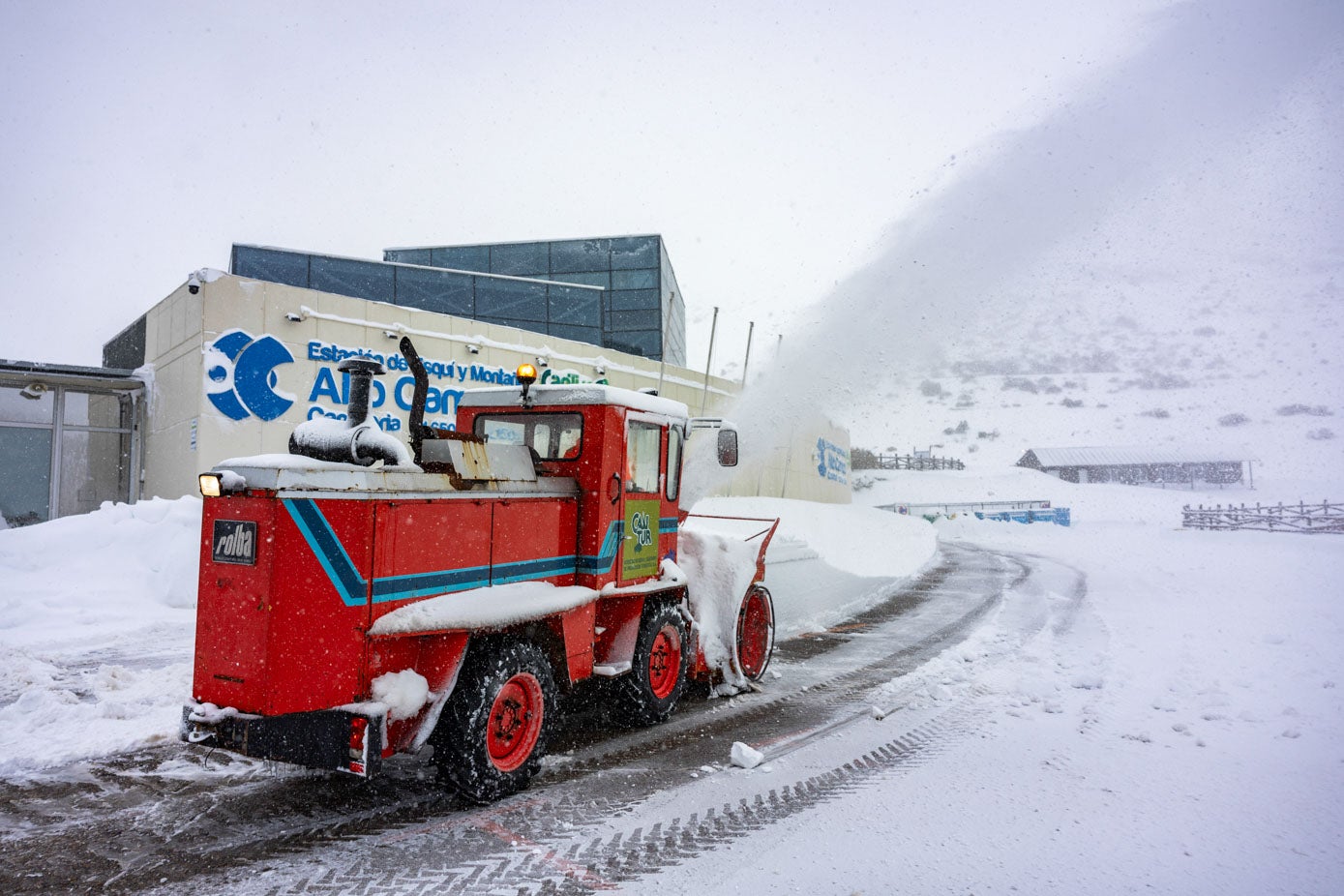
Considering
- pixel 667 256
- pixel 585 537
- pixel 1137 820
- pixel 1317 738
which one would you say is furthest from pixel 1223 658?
pixel 667 256

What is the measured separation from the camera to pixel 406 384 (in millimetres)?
17156

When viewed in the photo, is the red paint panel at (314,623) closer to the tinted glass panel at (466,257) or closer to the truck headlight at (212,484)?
the truck headlight at (212,484)

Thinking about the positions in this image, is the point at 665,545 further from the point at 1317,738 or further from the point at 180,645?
the point at 180,645

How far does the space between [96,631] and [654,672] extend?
788 centimetres

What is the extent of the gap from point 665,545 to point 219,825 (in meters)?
3.77

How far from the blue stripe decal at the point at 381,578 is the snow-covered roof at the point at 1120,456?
7103 centimetres

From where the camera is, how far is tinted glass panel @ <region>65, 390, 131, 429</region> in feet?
53.9

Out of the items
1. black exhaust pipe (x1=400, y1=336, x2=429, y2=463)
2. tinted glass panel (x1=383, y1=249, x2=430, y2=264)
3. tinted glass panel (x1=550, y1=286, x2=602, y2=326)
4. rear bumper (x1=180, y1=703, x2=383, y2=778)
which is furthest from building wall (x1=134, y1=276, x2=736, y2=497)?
tinted glass panel (x1=383, y1=249, x2=430, y2=264)

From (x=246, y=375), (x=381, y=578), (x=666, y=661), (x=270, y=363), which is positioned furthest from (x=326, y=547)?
(x=270, y=363)

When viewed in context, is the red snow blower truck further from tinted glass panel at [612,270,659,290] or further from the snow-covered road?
tinted glass panel at [612,270,659,290]

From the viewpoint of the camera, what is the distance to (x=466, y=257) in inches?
1142

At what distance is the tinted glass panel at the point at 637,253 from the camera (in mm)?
27828

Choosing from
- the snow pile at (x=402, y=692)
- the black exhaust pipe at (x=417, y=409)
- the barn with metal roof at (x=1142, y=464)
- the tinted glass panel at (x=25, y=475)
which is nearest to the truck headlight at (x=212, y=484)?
the black exhaust pipe at (x=417, y=409)

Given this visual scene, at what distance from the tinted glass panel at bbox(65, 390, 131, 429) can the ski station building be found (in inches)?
1.1
